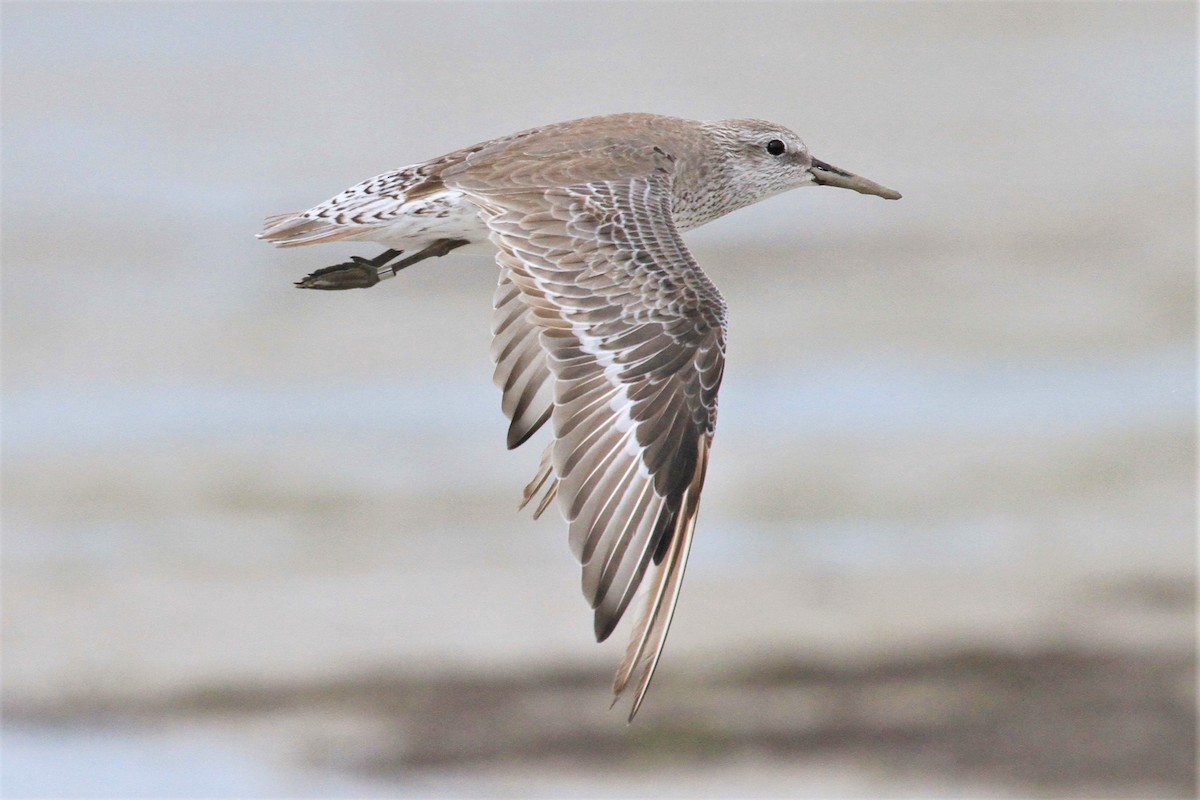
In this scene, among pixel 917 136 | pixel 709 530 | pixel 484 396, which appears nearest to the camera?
pixel 709 530

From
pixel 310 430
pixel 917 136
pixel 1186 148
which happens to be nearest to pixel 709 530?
pixel 310 430

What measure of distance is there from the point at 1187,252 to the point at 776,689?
10.6 metres

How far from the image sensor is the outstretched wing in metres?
6.16

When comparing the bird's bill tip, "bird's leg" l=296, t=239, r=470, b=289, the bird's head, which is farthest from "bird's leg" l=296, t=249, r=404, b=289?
the bird's bill tip

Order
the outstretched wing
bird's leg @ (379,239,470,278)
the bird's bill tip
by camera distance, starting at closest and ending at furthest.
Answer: the outstretched wing
bird's leg @ (379,239,470,278)
the bird's bill tip

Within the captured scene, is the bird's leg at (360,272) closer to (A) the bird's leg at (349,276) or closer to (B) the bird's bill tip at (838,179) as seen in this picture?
(A) the bird's leg at (349,276)

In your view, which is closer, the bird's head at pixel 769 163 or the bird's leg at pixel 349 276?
the bird's leg at pixel 349 276

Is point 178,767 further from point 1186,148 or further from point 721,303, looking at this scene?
point 1186,148

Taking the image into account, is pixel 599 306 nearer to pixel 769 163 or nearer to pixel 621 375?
pixel 621 375

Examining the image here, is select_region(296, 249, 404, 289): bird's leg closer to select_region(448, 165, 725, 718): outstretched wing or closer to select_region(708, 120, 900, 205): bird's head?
select_region(448, 165, 725, 718): outstretched wing

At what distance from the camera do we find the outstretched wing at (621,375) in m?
6.16

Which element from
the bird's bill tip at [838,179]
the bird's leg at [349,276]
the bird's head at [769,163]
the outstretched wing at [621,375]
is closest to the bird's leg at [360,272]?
the bird's leg at [349,276]

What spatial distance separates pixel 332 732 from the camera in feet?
46.5

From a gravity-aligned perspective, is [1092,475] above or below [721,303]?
below
